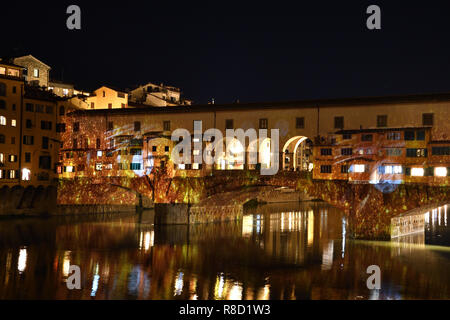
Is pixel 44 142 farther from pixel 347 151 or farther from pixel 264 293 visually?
pixel 264 293

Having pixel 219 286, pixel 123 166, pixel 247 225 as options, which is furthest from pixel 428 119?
pixel 123 166

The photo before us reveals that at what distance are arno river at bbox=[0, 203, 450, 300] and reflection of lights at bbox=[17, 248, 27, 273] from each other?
0.05m

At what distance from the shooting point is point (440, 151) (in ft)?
102

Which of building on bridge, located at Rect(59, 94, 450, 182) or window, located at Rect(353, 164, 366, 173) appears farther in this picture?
window, located at Rect(353, 164, 366, 173)

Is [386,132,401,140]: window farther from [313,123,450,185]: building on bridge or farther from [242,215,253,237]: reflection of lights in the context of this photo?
[242,215,253,237]: reflection of lights

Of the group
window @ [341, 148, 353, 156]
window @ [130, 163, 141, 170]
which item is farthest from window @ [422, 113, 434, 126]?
window @ [130, 163, 141, 170]

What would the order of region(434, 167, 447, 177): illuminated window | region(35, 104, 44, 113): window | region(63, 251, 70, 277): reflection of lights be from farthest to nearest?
region(35, 104, 44, 113): window → region(434, 167, 447, 177): illuminated window → region(63, 251, 70, 277): reflection of lights

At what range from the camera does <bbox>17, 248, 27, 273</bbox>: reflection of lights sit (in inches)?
966

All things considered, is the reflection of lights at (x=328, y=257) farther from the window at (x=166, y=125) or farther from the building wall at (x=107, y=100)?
the building wall at (x=107, y=100)

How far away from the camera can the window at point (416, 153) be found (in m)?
31.5

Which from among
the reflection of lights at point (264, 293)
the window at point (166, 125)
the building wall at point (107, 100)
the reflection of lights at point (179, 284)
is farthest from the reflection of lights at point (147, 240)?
the building wall at point (107, 100)

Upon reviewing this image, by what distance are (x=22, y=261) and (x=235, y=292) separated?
12855 mm

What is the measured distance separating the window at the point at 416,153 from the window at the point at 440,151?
52 centimetres
